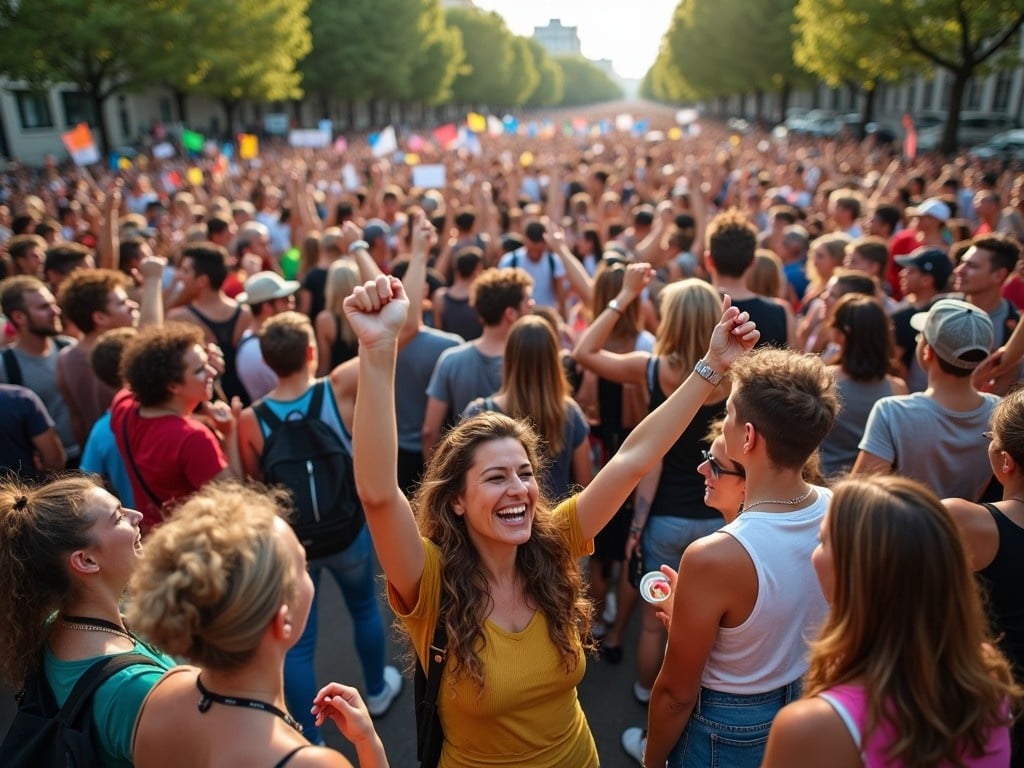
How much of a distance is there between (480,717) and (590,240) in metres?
6.13

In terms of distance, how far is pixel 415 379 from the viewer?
4.61 meters

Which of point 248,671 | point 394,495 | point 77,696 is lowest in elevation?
point 77,696

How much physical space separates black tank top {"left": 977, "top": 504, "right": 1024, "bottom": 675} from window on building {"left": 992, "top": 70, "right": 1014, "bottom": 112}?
43.0 metres

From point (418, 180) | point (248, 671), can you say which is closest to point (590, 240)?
point (418, 180)

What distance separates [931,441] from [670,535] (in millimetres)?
1168

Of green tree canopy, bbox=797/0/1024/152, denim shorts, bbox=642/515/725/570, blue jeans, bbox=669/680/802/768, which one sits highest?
green tree canopy, bbox=797/0/1024/152

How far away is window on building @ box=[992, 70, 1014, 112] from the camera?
36.2 metres

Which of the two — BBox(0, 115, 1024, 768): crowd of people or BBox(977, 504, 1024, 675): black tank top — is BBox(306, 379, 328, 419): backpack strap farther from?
BBox(977, 504, 1024, 675): black tank top

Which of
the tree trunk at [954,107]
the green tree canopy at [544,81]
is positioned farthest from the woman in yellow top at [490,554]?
the green tree canopy at [544,81]

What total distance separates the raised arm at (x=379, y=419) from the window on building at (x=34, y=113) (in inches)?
1596

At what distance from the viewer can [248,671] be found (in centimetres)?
157

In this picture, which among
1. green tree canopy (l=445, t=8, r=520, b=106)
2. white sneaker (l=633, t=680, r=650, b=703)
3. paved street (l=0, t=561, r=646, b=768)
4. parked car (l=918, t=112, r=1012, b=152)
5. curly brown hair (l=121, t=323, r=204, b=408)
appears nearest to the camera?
curly brown hair (l=121, t=323, r=204, b=408)

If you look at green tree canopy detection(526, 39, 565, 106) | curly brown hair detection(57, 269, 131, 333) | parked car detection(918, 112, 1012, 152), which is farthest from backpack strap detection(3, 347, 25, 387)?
green tree canopy detection(526, 39, 565, 106)

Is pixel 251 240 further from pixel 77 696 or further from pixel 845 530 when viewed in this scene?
pixel 845 530
